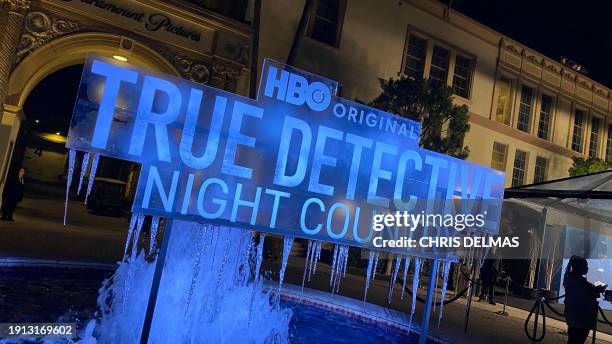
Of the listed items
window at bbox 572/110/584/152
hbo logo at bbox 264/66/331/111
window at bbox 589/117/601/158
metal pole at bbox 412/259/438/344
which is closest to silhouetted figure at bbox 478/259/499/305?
metal pole at bbox 412/259/438/344

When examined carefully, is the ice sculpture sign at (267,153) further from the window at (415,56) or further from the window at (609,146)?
the window at (609,146)

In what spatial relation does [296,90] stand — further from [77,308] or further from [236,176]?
[77,308]

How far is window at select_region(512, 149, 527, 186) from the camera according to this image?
23.2 metres

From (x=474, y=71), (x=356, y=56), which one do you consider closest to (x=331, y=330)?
(x=356, y=56)

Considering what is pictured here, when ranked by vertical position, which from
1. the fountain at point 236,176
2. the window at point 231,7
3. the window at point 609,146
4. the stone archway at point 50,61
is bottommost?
the fountain at point 236,176

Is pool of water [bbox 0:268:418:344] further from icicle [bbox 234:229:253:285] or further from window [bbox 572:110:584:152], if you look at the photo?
window [bbox 572:110:584:152]

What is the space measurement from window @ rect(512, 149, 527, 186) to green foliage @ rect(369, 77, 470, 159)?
7.66 m

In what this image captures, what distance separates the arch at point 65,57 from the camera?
12352mm

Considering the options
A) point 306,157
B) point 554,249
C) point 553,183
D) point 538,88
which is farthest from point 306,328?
point 538,88

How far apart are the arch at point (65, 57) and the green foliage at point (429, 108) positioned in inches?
313

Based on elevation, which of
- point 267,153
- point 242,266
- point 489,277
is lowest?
point 242,266

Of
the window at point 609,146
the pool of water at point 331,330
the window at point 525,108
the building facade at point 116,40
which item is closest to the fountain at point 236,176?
the pool of water at point 331,330

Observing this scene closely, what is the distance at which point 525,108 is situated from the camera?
23688 mm

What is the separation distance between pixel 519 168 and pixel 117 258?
20354 millimetres
